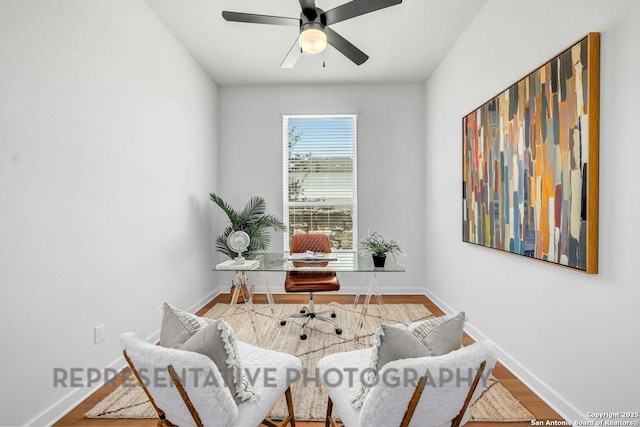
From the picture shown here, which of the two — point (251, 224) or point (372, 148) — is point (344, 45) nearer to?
point (372, 148)

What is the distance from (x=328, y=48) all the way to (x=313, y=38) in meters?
1.41

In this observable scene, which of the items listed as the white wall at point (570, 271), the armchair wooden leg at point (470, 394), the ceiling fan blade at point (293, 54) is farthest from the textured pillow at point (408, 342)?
the ceiling fan blade at point (293, 54)

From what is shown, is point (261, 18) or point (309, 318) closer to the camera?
point (261, 18)

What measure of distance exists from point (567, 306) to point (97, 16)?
11.2ft

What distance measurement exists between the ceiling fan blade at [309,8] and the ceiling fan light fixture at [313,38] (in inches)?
3.6

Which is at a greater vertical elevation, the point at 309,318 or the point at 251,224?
the point at 251,224

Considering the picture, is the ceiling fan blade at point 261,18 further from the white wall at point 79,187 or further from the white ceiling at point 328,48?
the white wall at point 79,187

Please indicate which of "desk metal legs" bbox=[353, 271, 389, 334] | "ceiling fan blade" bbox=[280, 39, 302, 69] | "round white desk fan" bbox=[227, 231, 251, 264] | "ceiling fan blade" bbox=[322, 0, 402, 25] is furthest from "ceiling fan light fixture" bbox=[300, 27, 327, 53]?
"desk metal legs" bbox=[353, 271, 389, 334]

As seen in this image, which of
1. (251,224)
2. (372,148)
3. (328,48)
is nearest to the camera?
(328,48)

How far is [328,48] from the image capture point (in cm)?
348

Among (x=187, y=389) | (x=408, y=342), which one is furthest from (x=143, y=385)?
(x=408, y=342)

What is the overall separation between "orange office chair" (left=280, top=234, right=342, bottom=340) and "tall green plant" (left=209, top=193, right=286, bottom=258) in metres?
0.73

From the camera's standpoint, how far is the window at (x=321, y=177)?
15.0 ft

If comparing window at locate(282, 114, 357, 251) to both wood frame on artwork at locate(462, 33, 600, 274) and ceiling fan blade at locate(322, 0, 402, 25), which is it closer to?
wood frame on artwork at locate(462, 33, 600, 274)
